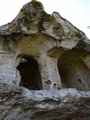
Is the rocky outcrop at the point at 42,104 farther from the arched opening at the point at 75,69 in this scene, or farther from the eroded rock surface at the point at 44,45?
the arched opening at the point at 75,69

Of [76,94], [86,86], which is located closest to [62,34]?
[86,86]

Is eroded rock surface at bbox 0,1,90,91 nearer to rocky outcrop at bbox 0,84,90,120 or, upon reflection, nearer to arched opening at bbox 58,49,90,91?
arched opening at bbox 58,49,90,91

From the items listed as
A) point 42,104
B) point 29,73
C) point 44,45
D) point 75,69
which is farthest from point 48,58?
point 42,104

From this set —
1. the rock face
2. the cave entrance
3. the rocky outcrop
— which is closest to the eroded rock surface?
the rock face

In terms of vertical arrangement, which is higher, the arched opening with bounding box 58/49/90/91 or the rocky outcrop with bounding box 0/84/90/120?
the arched opening with bounding box 58/49/90/91

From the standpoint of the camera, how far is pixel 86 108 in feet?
11.3

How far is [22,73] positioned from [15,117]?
489cm

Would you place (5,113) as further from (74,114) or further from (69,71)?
(69,71)

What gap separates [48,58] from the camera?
5.74m

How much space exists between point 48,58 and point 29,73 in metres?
2.29

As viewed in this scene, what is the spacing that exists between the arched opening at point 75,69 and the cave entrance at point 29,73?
4.27ft

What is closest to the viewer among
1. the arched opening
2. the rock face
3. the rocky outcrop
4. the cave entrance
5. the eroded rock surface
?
the rocky outcrop

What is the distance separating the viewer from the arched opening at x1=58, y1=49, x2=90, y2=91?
6294 millimetres

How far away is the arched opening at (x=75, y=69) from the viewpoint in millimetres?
6294
